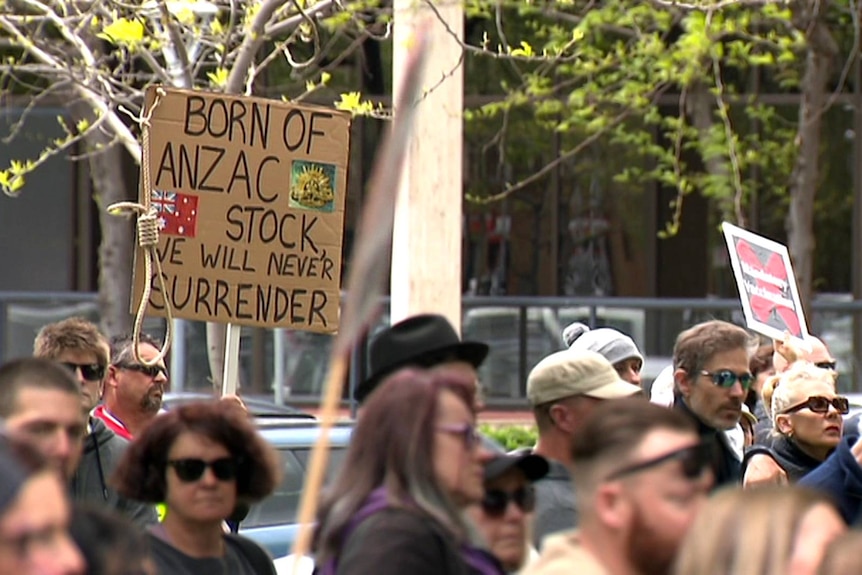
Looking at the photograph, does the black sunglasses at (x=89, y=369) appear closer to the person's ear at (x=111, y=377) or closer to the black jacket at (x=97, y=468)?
the black jacket at (x=97, y=468)

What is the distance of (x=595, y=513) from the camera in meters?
3.66

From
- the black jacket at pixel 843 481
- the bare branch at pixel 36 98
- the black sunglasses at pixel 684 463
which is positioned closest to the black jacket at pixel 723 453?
the black jacket at pixel 843 481

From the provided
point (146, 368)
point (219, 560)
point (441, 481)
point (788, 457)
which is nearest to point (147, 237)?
point (146, 368)

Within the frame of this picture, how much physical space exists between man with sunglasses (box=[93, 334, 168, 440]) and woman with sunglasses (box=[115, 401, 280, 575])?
2.14 meters

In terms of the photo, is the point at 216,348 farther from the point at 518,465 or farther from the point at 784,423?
the point at 518,465

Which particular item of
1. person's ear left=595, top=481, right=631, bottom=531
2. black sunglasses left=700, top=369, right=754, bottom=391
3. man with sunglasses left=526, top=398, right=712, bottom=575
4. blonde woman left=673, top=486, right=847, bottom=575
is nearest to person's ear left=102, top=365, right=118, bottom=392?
black sunglasses left=700, top=369, right=754, bottom=391

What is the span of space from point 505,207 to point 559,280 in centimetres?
100

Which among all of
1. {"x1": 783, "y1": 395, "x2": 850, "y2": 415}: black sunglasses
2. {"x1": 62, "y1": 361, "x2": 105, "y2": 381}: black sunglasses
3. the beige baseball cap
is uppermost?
the beige baseball cap

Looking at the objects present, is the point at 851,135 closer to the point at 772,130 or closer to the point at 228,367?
the point at 772,130

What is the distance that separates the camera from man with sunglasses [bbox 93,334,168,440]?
22.8 feet

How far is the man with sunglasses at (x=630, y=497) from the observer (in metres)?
3.64

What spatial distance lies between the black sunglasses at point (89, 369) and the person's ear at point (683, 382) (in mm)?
2027

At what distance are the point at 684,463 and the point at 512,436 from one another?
41.0 feet

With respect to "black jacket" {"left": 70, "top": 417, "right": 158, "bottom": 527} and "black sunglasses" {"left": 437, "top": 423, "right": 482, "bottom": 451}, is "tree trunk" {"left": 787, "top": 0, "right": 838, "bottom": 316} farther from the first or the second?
"black sunglasses" {"left": 437, "top": 423, "right": 482, "bottom": 451}
